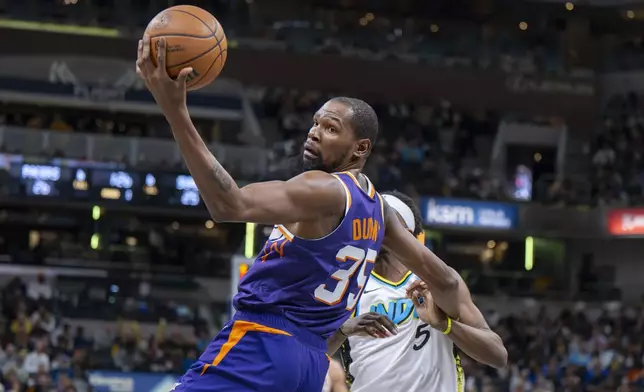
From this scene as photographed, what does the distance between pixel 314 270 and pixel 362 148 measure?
1.81 ft

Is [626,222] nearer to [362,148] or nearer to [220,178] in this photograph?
[362,148]

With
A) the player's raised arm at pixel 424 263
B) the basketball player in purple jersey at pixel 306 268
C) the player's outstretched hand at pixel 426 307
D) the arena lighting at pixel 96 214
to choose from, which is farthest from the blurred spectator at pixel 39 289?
the basketball player in purple jersey at pixel 306 268

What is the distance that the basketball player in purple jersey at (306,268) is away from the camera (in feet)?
14.0

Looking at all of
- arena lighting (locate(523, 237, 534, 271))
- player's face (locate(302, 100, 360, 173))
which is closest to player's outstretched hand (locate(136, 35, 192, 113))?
player's face (locate(302, 100, 360, 173))

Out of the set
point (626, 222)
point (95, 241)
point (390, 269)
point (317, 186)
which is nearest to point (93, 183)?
point (95, 241)

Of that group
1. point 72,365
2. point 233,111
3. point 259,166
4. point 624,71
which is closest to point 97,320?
point 72,365

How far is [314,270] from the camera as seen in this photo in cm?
438

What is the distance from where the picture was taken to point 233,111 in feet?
88.9

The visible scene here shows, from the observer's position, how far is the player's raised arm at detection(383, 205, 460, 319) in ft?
15.9

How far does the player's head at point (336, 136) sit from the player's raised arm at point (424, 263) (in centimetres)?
35

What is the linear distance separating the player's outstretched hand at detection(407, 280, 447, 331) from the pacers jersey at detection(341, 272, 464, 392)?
40 cm

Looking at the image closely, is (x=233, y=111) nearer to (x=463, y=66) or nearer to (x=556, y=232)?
(x=463, y=66)

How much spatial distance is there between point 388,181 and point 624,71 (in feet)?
29.0

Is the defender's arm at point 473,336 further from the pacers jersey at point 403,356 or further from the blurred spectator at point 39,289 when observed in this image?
the blurred spectator at point 39,289
